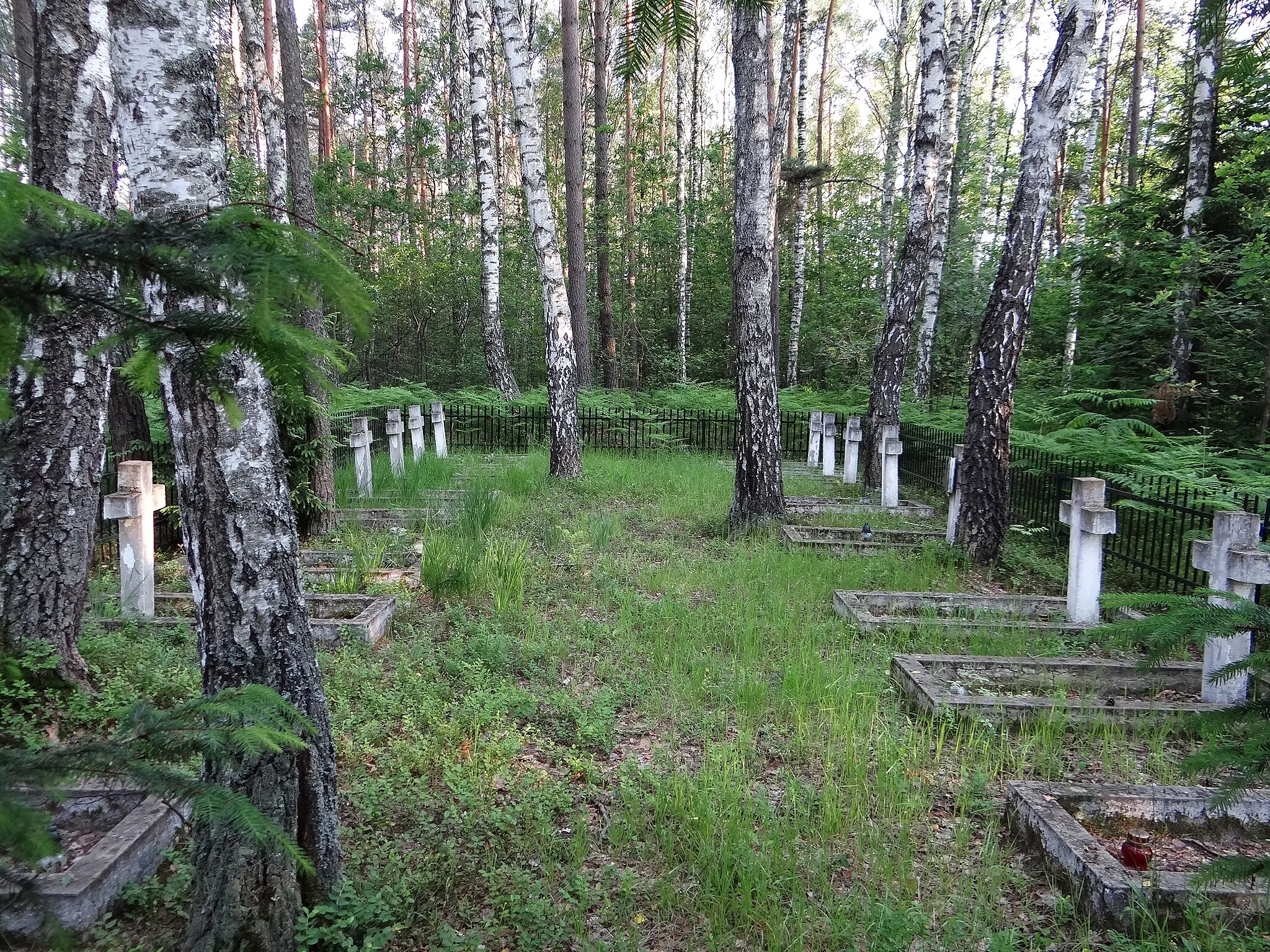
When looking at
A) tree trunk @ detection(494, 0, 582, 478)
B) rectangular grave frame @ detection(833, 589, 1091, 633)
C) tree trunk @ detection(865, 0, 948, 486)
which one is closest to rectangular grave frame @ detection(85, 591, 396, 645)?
rectangular grave frame @ detection(833, 589, 1091, 633)

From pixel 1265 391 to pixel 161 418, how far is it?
44.7 feet

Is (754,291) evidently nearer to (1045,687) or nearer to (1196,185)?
(1045,687)

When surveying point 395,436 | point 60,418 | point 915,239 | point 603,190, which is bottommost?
point 395,436

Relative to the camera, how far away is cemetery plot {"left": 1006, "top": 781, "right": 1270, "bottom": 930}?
260 centimetres

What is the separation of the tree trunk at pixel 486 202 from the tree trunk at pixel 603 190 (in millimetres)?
2959

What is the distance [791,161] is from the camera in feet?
53.4

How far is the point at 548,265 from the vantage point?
10625 mm

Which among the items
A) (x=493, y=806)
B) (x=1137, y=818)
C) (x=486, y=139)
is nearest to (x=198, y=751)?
(x=493, y=806)

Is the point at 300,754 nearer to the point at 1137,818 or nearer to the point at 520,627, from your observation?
the point at 520,627

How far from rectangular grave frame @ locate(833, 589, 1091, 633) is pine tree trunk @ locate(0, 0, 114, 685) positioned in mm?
4934

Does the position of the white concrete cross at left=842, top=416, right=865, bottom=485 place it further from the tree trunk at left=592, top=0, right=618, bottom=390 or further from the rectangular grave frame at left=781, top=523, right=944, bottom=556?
the tree trunk at left=592, top=0, right=618, bottom=390

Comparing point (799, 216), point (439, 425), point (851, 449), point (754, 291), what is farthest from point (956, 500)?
point (799, 216)

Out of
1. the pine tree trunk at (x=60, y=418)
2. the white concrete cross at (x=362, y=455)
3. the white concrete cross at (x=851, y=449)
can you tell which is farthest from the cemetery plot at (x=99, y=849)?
the white concrete cross at (x=851, y=449)

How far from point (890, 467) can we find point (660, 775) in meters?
7.28
